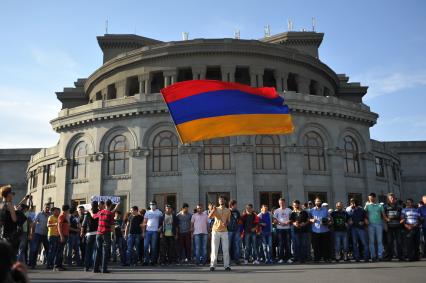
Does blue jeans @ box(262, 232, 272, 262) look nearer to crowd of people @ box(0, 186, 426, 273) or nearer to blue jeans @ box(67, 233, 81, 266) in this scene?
crowd of people @ box(0, 186, 426, 273)

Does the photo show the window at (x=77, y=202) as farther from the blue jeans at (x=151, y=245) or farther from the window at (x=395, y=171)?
the window at (x=395, y=171)

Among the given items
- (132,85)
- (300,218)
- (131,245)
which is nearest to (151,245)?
(131,245)

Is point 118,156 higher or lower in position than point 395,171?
higher

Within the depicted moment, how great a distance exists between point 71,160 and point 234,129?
2187 centimetres

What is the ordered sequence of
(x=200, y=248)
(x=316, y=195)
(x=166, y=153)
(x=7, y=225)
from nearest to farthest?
(x=7, y=225) → (x=200, y=248) → (x=166, y=153) → (x=316, y=195)

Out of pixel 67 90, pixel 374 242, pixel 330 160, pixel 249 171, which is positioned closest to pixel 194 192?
pixel 249 171

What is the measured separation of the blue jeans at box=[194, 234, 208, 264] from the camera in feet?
48.0

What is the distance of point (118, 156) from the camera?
100 ft

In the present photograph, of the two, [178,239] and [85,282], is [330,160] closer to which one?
[178,239]

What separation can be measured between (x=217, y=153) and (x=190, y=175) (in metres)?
2.41

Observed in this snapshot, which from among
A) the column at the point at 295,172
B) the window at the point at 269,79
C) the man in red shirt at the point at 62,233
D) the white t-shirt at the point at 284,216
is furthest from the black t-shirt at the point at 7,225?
the window at the point at 269,79

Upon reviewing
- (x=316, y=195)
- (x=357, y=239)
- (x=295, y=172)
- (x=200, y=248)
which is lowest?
(x=200, y=248)

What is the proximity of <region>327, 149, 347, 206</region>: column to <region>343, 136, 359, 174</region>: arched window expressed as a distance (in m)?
1.02

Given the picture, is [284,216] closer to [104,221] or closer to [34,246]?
[104,221]
